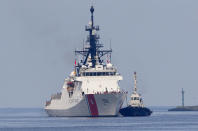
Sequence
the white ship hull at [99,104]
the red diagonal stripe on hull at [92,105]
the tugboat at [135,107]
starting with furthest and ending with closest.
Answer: the tugboat at [135,107]
the white ship hull at [99,104]
the red diagonal stripe on hull at [92,105]

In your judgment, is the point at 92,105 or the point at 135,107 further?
the point at 135,107

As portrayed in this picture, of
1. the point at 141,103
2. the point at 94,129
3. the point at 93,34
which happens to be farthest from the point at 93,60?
the point at 94,129

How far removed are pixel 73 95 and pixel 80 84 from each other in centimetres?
291

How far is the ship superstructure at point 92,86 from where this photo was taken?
12812 centimetres

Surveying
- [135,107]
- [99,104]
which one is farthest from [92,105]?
[135,107]

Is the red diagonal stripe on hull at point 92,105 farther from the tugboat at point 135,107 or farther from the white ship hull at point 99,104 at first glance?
the tugboat at point 135,107

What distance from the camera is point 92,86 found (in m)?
131

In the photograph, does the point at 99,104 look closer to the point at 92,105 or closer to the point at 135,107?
the point at 92,105

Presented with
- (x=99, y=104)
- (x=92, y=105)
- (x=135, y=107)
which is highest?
(x=135, y=107)

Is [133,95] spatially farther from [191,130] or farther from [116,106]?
[191,130]

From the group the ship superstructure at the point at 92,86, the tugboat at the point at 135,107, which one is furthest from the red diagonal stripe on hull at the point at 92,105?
the tugboat at the point at 135,107

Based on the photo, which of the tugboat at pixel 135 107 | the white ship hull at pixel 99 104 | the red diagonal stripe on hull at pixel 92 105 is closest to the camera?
the red diagonal stripe on hull at pixel 92 105

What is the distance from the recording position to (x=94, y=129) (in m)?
108

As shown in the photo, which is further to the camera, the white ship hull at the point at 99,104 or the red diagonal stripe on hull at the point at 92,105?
the white ship hull at the point at 99,104
